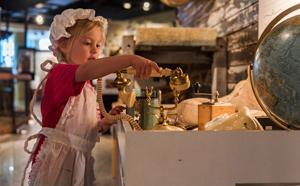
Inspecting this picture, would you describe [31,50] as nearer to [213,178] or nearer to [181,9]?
[181,9]

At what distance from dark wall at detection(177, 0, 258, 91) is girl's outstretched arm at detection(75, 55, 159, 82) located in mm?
1851

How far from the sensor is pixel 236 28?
364 centimetres

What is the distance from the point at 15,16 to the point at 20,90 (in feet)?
13.0

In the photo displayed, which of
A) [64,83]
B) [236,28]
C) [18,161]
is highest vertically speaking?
[236,28]

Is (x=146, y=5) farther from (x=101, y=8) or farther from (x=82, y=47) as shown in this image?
(x=82, y=47)

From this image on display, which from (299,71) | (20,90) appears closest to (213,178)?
(299,71)

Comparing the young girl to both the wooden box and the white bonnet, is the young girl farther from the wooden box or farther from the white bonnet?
the wooden box

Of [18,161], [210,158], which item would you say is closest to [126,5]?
[18,161]

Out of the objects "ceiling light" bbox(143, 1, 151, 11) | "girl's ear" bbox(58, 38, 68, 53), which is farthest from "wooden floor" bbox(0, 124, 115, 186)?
"ceiling light" bbox(143, 1, 151, 11)

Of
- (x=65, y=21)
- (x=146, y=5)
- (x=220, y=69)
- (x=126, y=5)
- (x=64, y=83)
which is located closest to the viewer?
(x=64, y=83)

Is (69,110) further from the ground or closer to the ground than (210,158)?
further from the ground

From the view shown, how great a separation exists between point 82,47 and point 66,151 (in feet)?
1.66

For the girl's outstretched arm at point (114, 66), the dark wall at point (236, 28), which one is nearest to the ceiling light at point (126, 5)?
the dark wall at point (236, 28)

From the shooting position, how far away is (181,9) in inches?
304
